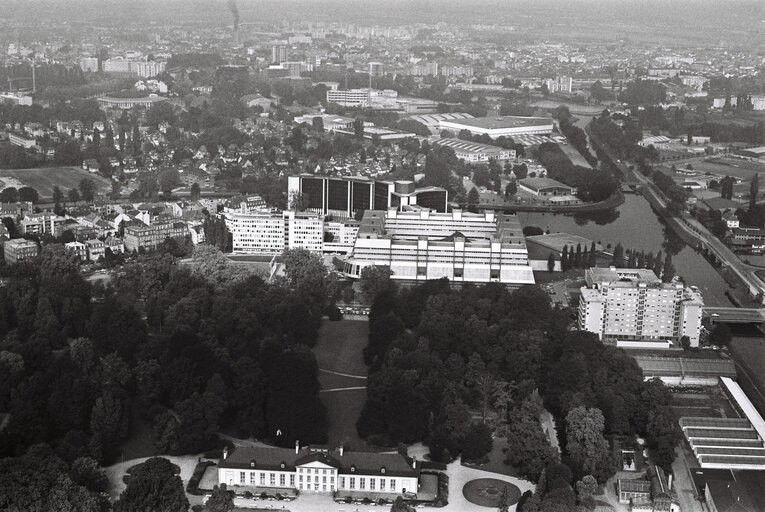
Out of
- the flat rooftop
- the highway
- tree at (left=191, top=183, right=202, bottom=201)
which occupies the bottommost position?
tree at (left=191, top=183, right=202, bottom=201)

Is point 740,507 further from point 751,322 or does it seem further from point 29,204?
point 29,204

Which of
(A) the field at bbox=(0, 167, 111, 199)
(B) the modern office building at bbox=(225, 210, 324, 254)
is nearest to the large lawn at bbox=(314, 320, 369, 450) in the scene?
(B) the modern office building at bbox=(225, 210, 324, 254)

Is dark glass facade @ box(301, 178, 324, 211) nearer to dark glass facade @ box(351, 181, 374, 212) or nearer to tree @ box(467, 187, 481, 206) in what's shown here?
dark glass facade @ box(351, 181, 374, 212)

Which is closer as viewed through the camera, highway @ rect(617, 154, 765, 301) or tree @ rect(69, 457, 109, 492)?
tree @ rect(69, 457, 109, 492)

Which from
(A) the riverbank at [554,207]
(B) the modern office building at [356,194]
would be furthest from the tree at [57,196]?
(A) the riverbank at [554,207]

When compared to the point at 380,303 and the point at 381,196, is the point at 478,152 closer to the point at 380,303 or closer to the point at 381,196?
the point at 381,196

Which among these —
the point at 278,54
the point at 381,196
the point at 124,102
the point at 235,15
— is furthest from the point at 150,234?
the point at 278,54

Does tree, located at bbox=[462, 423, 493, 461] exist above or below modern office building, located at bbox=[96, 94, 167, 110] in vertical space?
above

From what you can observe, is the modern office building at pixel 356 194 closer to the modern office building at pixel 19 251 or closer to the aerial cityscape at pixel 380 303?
the aerial cityscape at pixel 380 303
